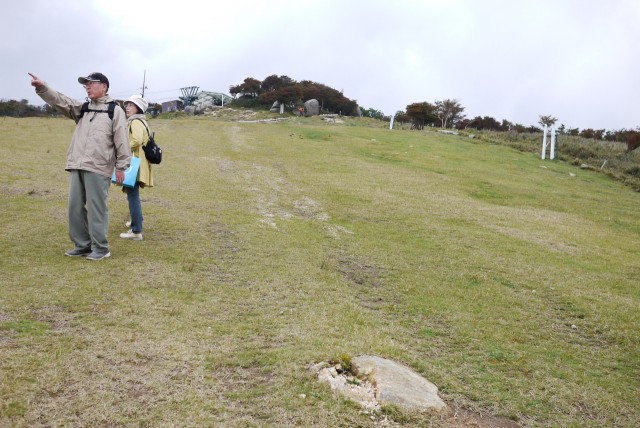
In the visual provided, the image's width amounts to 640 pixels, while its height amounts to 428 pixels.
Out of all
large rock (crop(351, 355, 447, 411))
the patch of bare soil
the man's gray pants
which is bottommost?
the patch of bare soil

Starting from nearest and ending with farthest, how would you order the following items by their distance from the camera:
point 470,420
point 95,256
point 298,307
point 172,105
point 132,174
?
point 470,420
point 298,307
point 95,256
point 132,174
point 172,105

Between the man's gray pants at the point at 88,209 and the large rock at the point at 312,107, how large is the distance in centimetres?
5902

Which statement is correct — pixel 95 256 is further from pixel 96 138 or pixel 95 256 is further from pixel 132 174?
pixel 96 138

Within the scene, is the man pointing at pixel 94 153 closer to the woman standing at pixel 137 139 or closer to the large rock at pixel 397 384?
the woman standing at pixel 137 139

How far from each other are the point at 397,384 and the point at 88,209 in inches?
212

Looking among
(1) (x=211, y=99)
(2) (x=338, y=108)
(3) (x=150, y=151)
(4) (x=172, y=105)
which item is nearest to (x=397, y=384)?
(3) (x=150, y=151)

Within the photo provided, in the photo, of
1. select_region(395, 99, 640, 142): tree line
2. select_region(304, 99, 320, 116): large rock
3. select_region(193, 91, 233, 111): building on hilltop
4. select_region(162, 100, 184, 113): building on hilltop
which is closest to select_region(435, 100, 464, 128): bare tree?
select_region(395, 99, 640, 142): tree line

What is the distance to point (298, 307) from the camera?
654cm

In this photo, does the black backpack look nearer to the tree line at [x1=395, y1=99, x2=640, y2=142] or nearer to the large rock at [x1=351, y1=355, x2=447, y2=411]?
the large rock at [x1=351, y1=355, x2=447, y2=411]

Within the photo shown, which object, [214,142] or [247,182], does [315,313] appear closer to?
[247,182]

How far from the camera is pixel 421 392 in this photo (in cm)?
448

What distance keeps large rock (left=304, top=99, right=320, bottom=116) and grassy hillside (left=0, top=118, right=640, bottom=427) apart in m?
50.7

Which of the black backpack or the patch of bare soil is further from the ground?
the black backpack

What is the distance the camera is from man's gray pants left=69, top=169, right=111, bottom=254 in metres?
7.46
